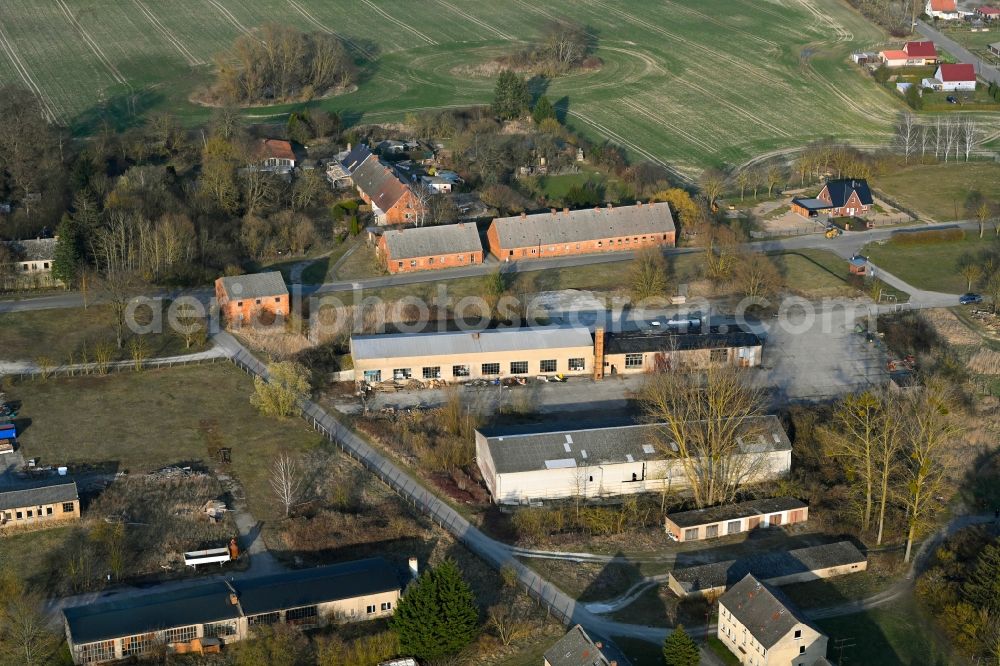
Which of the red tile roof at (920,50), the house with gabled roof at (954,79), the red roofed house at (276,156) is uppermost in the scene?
the red tile roof at (920,50)

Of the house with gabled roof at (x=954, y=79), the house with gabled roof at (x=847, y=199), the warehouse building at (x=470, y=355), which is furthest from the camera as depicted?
the house with gabled roof at (x=954, y=79)

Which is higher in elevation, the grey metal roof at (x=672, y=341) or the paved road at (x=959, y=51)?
the paved road at (x=959, y=51)

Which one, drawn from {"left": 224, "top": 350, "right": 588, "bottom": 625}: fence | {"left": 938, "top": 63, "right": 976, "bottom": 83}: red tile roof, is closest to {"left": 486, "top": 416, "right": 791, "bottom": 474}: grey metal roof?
{"left": 224, "top": 350, "right": 588, "bottom": 625}: fence

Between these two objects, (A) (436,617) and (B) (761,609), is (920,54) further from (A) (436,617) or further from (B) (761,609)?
(A) (436,617)

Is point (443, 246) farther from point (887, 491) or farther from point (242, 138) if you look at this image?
point (887, 491)

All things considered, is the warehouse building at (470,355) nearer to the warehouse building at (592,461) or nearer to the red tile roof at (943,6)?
the warehouse building at (592,461)

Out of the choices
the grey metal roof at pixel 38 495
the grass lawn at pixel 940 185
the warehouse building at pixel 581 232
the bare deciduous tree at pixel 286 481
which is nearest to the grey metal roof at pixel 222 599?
the bare deciduous tree at pixel 286 481

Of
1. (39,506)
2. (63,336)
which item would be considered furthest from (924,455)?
(63,336)
